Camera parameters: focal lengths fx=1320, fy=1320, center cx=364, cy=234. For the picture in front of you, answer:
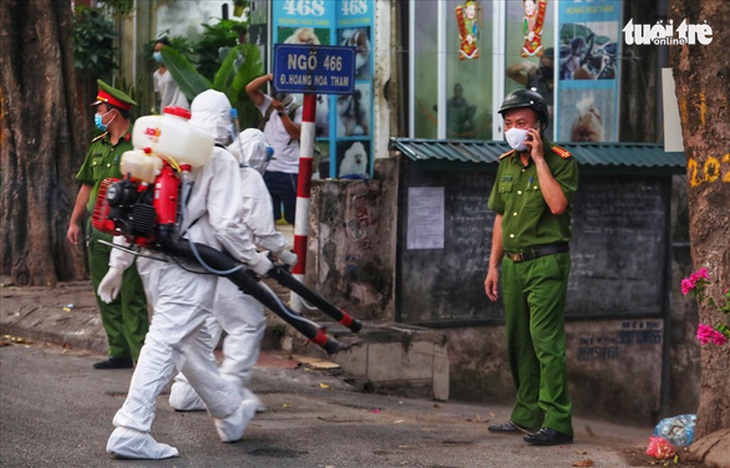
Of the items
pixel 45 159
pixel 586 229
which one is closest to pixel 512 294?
pixel 586 229

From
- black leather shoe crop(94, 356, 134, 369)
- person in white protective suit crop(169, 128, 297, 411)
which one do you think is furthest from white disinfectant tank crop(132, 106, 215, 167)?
black leather shoe crop(94, 356, 134, 369)

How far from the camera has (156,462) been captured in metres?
6.51

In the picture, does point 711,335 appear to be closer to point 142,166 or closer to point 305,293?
point 305,293

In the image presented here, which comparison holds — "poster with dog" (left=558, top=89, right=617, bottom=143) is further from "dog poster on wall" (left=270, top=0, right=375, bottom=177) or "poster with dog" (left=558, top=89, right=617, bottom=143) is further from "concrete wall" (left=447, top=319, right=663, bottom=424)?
"concrete wall" (left=447, top=319, right=663, bottom=424)

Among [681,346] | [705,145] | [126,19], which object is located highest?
[126,19]

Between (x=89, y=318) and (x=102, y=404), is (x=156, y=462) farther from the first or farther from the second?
(x=89, y=318)

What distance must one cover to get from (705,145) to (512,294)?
5.04 feet

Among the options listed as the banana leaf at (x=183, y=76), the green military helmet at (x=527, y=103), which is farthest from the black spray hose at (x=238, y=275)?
the banana leaf at (x=183, y=76)

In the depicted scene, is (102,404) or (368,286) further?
A: (368,286)

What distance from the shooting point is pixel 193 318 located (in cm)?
677

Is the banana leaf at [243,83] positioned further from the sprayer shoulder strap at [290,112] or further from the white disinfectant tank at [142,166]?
the white disinfectant tank at [142,166]

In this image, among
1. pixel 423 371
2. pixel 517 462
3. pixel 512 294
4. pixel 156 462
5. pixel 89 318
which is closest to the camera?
pixel 156 462

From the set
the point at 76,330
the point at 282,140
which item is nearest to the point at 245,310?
the point at 76,330

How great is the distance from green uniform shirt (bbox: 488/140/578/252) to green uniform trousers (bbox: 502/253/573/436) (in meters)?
0.13
